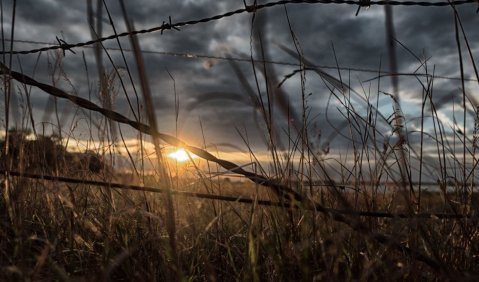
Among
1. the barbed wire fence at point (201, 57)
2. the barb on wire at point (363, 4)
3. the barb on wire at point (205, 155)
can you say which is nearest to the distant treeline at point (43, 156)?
the barbed wire fence at point (201, 57)

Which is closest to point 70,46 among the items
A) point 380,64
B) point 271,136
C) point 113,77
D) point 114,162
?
point 113,77

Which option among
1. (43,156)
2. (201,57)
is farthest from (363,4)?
(43,156)

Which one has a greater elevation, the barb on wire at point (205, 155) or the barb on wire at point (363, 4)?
the barb on wire at point (363, 4)

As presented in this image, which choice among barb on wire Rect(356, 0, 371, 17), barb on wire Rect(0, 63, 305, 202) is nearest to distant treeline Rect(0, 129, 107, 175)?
barb on wire Rect(0, 63, 305, 202)

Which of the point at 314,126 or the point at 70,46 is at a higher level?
the point at 70,46

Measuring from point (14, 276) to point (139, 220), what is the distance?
675 millimetres

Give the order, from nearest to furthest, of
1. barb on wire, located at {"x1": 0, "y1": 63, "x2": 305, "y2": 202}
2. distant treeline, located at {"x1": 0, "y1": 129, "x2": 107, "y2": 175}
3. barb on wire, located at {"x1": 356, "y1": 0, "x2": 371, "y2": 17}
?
1. barb on wire, located at {"x1": 0, "y1": 63, "x2": 305, "y2": 202}
2. barb on wire, located at {"x1": 356, "y1": 0, "x2": 371, "y2": 17}
3. distant treeline, located at {"x1": 0, "y1": 129, "x2": 107, "y2": 175}

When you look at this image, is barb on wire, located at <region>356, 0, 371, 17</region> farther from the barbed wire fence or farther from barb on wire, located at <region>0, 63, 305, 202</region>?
barb on wire, located at <region>0, 63, 305, 202</region>

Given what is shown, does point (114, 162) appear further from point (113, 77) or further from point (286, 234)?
point (286, 234)

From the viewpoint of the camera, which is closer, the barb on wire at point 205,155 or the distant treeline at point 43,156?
→ the barb on wire at point 205,155

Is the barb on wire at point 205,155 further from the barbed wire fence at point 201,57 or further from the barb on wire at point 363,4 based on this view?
the barb on wire at point 363,4

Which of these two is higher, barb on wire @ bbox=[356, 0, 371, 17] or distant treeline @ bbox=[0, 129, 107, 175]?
barb on wire @ bbox=[356, 0, 371, 17]

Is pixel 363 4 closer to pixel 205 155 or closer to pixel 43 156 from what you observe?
pixel 205 155

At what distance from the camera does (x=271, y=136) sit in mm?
2016
